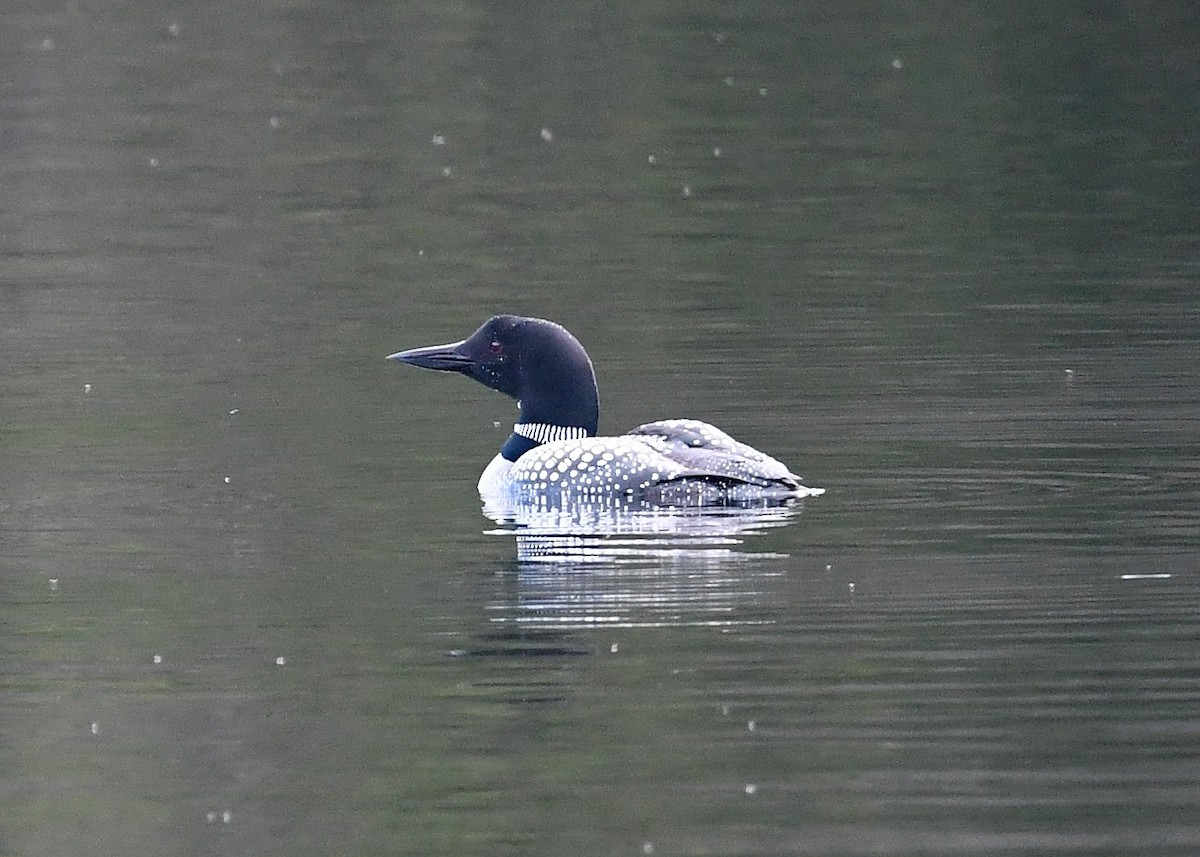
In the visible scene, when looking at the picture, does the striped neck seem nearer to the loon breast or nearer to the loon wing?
the loon breast

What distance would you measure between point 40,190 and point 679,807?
14017 mm

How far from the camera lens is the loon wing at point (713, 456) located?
9062mm

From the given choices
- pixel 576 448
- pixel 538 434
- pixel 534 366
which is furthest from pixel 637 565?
pixel 534 366

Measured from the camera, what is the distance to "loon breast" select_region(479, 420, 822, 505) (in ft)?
29.9

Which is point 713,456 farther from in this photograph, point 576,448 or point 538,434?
point 538,434

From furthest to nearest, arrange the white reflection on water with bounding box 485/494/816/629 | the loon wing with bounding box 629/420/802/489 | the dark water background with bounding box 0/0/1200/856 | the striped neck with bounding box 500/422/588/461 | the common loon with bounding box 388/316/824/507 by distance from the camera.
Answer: the striped neck with bounding box 500/422/588/461 → the common loon with bounding box 388/316/824/507 → the loon wing with bounding box 629/420/802/489 → the white reflection on water with bounding box 485/494/816/629 → the dark water background with bounding box 0/0/1200/856

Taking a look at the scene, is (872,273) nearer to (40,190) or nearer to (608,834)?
(40,190)

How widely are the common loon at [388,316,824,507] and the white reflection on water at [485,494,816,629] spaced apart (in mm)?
62

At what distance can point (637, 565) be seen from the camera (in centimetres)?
832

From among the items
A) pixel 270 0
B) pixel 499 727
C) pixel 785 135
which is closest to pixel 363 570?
pixel 499 727

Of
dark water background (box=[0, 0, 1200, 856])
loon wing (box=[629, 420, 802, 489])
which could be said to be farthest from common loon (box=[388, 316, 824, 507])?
dark water background (box=[0, 0, 1200, 856])

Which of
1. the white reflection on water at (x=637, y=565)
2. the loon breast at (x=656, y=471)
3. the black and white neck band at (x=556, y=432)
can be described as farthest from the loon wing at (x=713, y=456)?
the black and white neck band at (x=556, y=432)

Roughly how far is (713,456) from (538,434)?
111 cm

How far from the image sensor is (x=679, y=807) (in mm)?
5914
